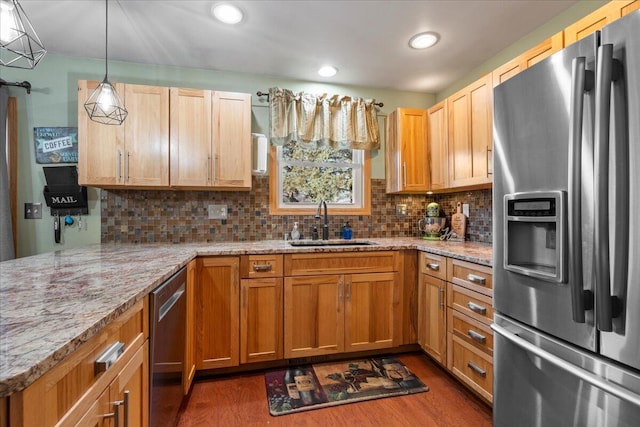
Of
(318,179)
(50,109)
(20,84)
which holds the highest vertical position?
(20,84)

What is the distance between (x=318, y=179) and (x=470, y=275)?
168 cm

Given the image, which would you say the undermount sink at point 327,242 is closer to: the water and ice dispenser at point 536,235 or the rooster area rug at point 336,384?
the rooster area rug at point 336,384

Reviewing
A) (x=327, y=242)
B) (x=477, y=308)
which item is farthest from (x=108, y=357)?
(x=327, y=242)

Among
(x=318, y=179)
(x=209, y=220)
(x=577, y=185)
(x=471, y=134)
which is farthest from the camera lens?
(x=318, y=179)

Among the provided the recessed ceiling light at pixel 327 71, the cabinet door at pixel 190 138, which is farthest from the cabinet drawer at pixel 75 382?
the recessed ceiling light at pixel 327 71

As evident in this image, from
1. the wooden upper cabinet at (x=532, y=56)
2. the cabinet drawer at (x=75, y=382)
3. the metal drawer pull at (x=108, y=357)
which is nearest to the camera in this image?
the cabinet drawer at (x=75, y=382)

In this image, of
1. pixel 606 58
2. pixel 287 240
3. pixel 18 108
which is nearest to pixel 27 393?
pixel 606 58

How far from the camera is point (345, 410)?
1.82 metres

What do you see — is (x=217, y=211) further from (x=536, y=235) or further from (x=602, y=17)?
(x=602, y=17)

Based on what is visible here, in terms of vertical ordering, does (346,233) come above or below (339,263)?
above

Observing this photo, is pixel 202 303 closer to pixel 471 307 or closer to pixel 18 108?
pixel 471 307

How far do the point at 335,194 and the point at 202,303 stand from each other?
1610 millimetres

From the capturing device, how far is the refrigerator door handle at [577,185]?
3.07 feet

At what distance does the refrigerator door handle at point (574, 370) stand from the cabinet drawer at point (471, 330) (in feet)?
1.62
